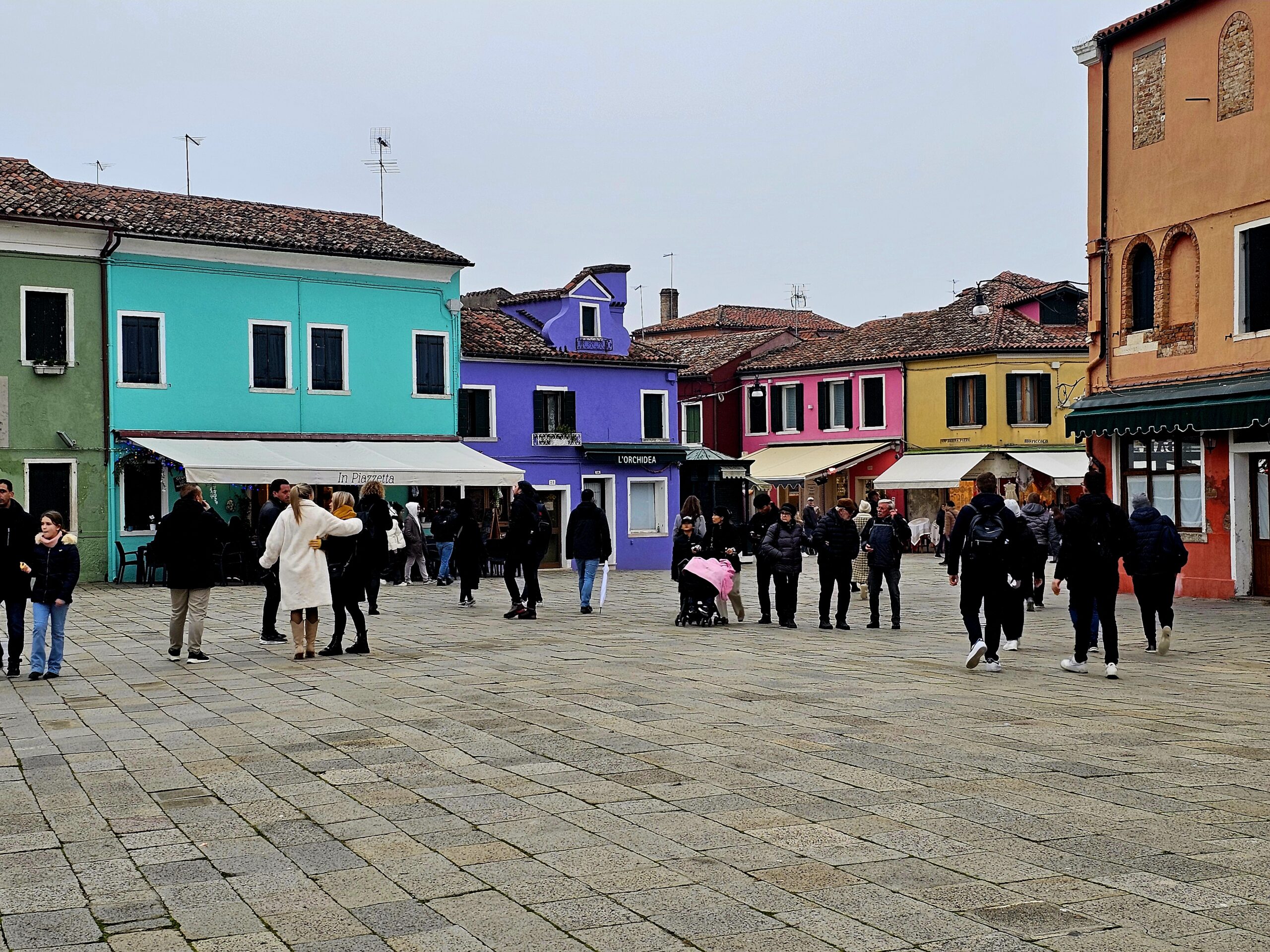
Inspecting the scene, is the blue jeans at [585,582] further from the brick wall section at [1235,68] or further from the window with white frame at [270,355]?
the window with white frame at [270,355]

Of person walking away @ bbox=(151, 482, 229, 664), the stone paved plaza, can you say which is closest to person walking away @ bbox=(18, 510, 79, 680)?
the stone paved plaza

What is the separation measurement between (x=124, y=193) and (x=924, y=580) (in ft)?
56.9

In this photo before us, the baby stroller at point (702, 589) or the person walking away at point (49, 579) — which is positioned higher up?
the person walking away at point (49, 579)

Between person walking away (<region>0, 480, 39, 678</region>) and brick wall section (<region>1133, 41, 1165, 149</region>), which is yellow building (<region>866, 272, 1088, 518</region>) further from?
person walking away (<region>0, 480, 39, 678</region>)

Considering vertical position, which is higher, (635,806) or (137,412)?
(137,412)

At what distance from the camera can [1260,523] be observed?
19.2 metres

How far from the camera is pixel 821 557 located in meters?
15.9

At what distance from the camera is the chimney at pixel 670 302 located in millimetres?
59375

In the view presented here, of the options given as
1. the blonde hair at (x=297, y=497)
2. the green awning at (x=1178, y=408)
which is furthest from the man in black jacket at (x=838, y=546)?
the blonde hair at (x=297, y=497)

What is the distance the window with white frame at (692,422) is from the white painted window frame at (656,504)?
10.8 m

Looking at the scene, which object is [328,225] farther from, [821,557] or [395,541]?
[821,557]

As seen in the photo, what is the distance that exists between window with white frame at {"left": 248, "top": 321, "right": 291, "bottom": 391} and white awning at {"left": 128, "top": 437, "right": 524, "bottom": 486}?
1142mm

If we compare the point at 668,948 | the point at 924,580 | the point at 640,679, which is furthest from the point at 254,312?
the point at 668,948

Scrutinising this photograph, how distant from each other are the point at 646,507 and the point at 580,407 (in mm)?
3018
